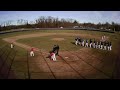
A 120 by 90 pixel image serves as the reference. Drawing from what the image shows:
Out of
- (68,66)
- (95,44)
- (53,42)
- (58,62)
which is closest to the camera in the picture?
(68,66)

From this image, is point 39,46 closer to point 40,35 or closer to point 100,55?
point 40,35

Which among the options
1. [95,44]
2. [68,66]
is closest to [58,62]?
[68,66]

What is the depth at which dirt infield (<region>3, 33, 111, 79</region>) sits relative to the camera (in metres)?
10.9

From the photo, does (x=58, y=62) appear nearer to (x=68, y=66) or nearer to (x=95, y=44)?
(x=68, y=66)

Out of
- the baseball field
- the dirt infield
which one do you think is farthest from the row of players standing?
the dirt infield

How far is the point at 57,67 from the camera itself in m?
12.4

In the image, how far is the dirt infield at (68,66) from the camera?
429 inches

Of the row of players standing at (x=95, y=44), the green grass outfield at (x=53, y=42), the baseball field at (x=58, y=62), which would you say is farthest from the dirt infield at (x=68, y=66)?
the row of players standing at (x=95, y=44)

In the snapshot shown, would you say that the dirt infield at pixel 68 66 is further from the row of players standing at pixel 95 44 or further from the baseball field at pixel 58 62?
the row of players standing at pixel 95 44

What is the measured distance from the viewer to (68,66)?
41.3 ft
